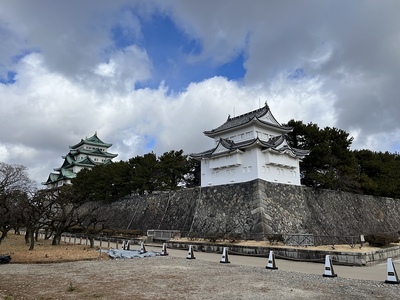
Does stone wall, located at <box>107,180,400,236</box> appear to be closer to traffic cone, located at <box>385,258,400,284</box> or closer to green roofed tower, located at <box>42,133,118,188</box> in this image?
traffic cone, located at <box>385,258,400,284</box>

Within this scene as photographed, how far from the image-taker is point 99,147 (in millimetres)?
62281

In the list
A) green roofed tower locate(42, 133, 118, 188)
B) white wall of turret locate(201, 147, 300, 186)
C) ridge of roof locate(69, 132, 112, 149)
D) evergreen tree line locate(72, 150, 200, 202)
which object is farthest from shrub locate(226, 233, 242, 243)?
ridge of roof locate(69, 132, 112, 149)

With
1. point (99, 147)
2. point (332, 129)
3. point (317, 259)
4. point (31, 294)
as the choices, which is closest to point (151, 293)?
point (31, 294)

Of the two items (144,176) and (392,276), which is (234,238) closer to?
(392,276)

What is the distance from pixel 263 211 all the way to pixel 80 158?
46707 millimetres

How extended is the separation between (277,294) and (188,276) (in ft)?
10.0

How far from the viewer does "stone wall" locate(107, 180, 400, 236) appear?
22.3 meters

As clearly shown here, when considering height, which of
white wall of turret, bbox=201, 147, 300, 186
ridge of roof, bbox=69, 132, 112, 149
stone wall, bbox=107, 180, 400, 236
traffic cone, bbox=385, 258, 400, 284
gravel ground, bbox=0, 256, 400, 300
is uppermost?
ridge of roof, bbox=69, 132, 112, 149

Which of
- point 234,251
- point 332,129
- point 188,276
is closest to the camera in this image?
point 188,276

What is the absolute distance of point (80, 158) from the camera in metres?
58.9

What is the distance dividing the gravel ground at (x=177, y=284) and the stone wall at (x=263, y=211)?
1130 centimetres

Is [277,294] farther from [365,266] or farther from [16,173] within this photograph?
[16,173]

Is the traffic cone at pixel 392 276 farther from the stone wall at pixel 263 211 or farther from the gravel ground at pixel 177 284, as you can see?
the stone wall at pixel 263 211

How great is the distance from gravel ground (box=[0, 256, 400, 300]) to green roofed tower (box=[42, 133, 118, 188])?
49.3 meters
